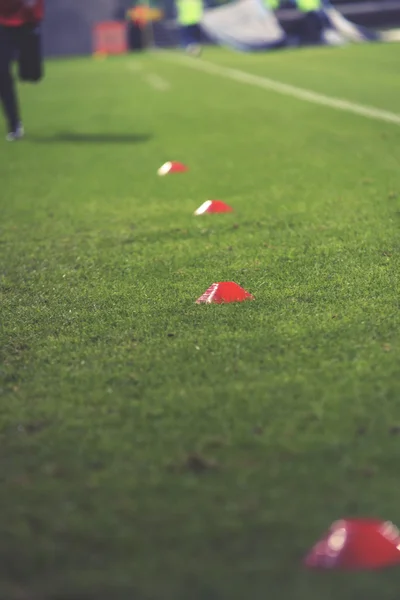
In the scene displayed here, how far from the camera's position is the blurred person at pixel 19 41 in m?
9.87

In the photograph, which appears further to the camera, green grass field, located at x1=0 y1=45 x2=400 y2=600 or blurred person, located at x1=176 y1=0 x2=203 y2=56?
blurred person, located at x1=176 y1=0 x2=203 y2=56

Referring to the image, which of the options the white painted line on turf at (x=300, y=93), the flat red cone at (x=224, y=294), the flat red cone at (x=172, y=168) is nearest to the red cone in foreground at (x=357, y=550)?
the flat red cone at (x=224, y=294)

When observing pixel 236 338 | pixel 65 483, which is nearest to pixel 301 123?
pixel 236 338

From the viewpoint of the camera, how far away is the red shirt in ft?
32.3

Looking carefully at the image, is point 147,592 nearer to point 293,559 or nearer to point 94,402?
point 293,559

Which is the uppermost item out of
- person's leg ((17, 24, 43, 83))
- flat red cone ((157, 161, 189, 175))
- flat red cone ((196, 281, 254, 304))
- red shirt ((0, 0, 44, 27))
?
flat red cone ((196, 281, 254, 304))

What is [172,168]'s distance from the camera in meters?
7.73

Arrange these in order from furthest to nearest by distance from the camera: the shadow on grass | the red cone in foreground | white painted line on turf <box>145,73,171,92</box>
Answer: white painted line on turf <box>145,73,171,92</box>
the shadow on grass
the red cone in foreground

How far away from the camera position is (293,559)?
199 centimetres

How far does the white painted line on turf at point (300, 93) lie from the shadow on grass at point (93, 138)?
2.50m

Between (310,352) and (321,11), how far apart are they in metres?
29.0

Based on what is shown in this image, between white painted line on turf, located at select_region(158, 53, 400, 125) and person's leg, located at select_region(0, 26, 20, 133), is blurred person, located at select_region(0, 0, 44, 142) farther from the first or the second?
white painted line on turf, located at select_region(158, 53, 400, 125)

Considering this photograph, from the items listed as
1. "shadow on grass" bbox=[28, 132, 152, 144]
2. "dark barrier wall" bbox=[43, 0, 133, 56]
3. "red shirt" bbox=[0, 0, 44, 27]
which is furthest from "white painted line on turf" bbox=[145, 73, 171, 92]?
"dark barrier wall" bbox=[43, 0, 133, 56]

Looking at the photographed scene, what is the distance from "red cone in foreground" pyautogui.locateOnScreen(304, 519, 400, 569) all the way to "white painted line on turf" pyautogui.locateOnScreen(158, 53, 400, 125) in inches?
317
